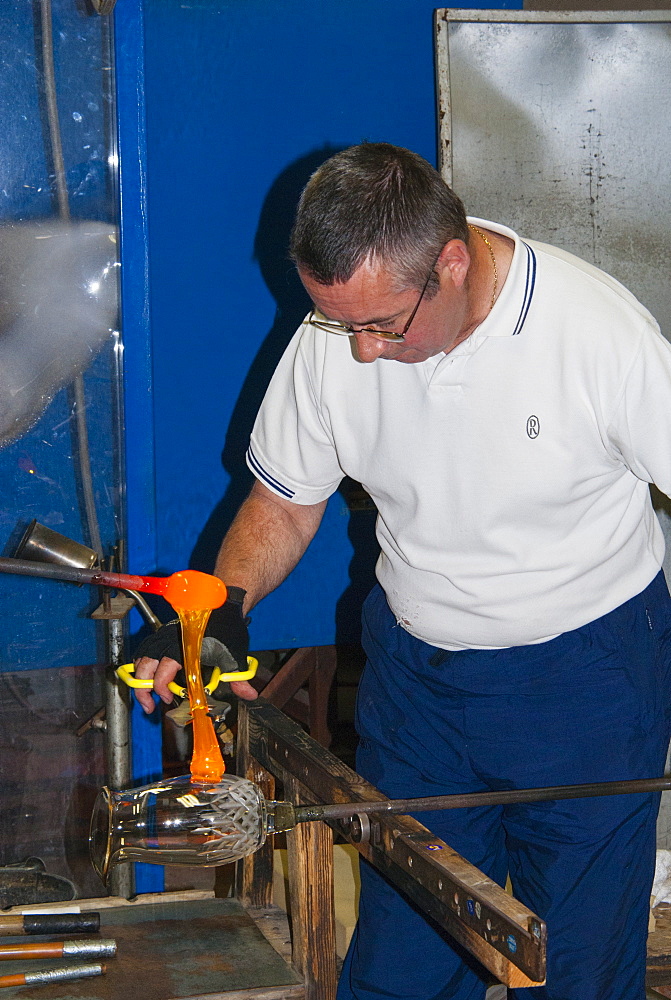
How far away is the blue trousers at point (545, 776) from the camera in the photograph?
1.43 m

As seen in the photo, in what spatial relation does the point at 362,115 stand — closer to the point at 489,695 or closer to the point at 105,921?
the point at 489,695

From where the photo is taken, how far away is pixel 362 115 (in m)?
2.32

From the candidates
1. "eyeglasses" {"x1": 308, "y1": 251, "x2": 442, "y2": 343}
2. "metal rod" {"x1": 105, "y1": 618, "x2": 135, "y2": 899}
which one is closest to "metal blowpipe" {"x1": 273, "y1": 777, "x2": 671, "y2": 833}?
"eyeglasses" {"x1": 308, "y1": 251, "x2": 442, "y2": 343}

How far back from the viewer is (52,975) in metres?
1.53

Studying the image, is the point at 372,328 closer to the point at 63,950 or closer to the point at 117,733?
the point at 63,950

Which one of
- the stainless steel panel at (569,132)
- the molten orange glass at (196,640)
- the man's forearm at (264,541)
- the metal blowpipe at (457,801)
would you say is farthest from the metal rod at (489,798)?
the stainless steel panel at (569,132)

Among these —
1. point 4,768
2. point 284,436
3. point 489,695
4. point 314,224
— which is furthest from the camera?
point 4,768

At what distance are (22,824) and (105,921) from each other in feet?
1.46

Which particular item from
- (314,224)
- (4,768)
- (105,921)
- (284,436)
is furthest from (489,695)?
(4,768)

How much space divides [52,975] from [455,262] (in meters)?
1.15

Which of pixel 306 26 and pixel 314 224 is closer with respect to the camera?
pixel 314 224

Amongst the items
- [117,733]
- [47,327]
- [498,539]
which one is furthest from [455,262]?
[117,733]

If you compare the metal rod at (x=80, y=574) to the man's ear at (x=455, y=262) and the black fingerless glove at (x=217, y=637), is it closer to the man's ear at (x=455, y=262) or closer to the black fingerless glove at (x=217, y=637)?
the black fingerless glove at (x=217, y=637)

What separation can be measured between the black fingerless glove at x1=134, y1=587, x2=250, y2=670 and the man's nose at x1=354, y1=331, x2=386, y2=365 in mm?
382
